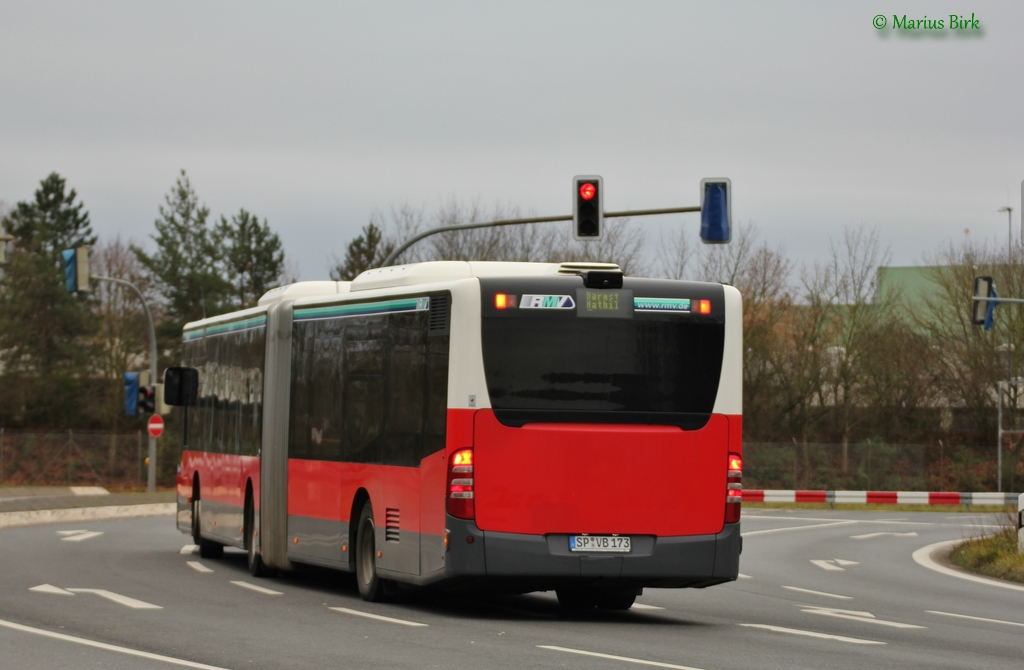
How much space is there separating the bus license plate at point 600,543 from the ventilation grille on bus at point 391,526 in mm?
1877

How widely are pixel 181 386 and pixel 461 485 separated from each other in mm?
9789

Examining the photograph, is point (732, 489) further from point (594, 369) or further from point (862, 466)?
point (862, 466)

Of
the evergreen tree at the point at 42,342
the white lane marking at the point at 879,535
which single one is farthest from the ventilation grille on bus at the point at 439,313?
the evergreen tree at the point at 42,342

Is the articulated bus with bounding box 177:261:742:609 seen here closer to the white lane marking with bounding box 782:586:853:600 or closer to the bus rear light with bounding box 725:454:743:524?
the bus rear light with bounding box 725:454:743:524

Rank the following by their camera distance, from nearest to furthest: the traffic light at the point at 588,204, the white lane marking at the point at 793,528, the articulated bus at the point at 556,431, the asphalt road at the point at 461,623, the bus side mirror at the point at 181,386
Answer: the asphalt road at the point at 461,623
the articulated bus at the point at 556,431
the bus side mirror at the point at 181,386
the traffic light at the point at 588,204
the white lane marking at the point at 793,528

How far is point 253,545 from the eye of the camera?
1792 centimetres

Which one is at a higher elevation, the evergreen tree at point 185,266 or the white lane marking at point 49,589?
the evergreen tree at point 185,266

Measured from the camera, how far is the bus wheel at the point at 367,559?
1446 cm

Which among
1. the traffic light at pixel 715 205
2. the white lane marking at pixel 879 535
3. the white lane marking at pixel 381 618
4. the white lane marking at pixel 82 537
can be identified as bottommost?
the white lane marking at pixel 879 535

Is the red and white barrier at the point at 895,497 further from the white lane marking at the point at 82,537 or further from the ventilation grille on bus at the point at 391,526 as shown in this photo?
the ventilation grille on bus at the point at 391,526

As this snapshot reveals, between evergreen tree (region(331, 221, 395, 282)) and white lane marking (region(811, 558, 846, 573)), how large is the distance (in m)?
53.3

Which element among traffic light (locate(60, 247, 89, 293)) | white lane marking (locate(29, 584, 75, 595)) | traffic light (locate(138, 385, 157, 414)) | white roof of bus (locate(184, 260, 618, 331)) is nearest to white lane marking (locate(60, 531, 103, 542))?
traffic light (locate(60, 247, 89, 293))

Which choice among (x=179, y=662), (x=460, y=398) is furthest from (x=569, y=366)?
(x=179, y=662)

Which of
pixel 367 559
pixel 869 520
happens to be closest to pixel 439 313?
pixel 367 559
